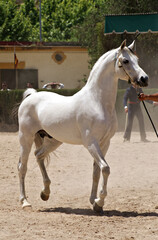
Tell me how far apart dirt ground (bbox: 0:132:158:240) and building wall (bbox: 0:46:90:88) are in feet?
54.8

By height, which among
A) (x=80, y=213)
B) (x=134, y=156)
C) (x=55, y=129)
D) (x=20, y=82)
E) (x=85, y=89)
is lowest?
(x=20, y=82)

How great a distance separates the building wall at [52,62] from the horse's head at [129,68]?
22.0 meters

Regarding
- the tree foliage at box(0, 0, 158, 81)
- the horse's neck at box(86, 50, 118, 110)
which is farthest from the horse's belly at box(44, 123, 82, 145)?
the tree foliage at box(0, 0, 158, 81)

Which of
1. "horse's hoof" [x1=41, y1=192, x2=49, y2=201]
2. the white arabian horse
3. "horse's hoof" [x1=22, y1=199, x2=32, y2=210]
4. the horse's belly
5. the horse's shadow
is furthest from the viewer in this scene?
"horse's hoof" [x1=41, y1=192, x2=49, y2=201]

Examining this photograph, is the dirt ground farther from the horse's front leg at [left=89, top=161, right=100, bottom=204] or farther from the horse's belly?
the horse's belly

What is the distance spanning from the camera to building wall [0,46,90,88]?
1097 inches

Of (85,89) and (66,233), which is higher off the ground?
(85,89)

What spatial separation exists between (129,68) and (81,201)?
227cm

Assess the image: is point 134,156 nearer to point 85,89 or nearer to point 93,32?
point 85,89

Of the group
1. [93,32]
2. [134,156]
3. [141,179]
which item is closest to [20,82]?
[93,32]

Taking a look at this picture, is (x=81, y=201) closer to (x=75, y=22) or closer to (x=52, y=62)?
(x=52, y=62)

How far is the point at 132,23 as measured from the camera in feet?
53.6

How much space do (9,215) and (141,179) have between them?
10.1 ft

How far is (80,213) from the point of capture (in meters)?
6.30
